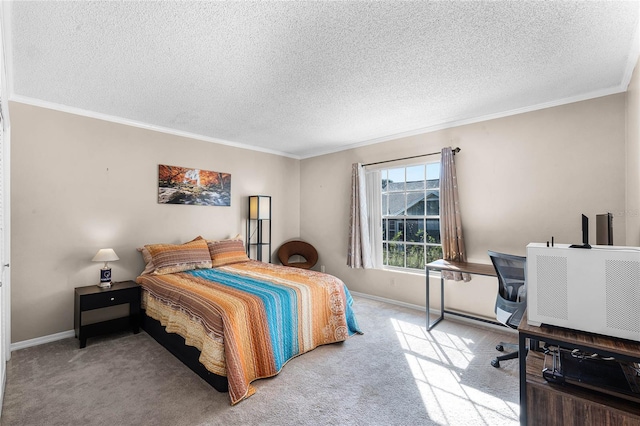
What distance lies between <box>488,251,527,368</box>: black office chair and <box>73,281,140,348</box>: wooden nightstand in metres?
3.77

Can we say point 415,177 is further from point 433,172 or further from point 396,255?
point 396,255

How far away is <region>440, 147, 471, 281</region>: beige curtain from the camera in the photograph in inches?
142

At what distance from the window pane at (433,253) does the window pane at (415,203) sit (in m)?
0.52

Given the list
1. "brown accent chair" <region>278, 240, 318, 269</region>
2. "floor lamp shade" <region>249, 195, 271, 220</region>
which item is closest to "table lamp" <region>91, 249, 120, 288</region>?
"floor lamp shade" <region>249, 195, 271, 220</region>

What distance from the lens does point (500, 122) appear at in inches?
137

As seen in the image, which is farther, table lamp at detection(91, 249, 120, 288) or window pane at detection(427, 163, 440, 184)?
window pane at detection(427, 163, 440, 184)

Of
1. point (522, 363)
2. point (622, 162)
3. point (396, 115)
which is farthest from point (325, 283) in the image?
point (622, 162)

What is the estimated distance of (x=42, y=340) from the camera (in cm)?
310

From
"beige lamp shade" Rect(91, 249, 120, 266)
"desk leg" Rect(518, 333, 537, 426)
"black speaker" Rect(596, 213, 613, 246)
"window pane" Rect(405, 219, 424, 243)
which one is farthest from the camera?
"window pane" Rect(405, 219, 424, 243)

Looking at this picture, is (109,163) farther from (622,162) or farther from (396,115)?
(622,162)

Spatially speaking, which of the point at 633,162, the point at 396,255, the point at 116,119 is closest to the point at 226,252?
the point at 116,119

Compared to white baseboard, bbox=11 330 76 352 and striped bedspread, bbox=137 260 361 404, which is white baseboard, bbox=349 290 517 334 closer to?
striped bedspread, bbox=137 260 361 404

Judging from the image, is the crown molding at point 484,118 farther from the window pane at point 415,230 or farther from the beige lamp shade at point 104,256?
the beige lamp shade at point 104,256

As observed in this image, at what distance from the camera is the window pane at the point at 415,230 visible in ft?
13.9
